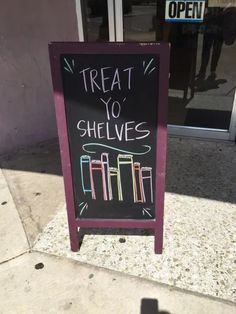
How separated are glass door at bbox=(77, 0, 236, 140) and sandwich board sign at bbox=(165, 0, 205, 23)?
39 mm

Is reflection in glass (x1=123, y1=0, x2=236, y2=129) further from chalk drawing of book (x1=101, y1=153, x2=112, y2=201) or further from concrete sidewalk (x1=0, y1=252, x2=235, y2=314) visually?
concrete sidewalk (x1=0, y1=252, x2=235, y2=314)

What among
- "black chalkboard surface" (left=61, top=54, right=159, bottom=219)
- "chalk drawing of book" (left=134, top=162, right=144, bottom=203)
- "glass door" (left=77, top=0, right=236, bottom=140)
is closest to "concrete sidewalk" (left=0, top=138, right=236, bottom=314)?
"black chalkboard surface" (left=61, top=54, right=159, bottom=219)

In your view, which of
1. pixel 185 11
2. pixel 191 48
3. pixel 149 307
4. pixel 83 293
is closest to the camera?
pixel 149 307

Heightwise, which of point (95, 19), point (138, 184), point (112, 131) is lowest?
point (138, 184)

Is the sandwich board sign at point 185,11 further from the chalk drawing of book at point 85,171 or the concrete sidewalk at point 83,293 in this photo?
the concrete sidewalk at point 83,293

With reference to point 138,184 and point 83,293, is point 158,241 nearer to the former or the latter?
point 138,184

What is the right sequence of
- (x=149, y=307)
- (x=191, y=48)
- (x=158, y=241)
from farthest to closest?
(x=191, y=48) < (x=158, y=241) < (x=149, y=307)

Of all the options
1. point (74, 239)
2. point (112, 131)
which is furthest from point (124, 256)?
point (112, 131)

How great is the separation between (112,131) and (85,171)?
1.10 ft

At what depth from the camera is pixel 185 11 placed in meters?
3.36

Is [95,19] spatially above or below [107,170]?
above

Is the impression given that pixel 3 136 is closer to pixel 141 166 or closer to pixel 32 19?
pixel 32 19

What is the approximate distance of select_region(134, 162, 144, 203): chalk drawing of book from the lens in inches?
83.4

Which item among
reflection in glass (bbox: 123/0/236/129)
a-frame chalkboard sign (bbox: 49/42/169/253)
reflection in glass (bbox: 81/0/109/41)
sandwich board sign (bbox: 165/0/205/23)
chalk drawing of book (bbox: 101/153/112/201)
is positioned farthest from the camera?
reflection in glass (bbox: 81/0/109/41)
